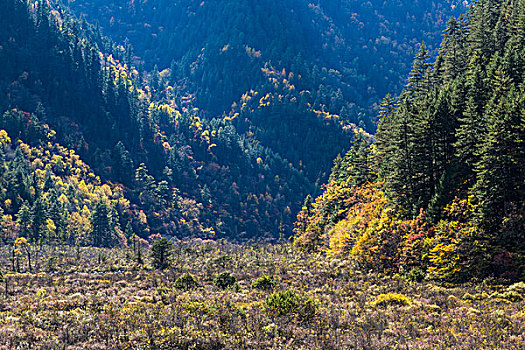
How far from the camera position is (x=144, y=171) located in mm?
174000

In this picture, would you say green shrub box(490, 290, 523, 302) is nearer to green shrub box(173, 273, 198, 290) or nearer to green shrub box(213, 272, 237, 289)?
green shrub box(213, 272, 237, 289)

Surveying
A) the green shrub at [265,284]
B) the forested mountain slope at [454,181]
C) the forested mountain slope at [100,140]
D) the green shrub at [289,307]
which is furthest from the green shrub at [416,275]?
the forested mountain slope at [100,140]

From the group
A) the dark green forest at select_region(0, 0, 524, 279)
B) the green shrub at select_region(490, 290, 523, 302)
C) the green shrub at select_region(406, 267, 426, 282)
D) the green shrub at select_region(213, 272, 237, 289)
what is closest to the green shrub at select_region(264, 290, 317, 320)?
the green shrub at select_region(213, 272, 237, 289)

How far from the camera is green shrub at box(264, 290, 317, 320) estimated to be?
2179 centimetres

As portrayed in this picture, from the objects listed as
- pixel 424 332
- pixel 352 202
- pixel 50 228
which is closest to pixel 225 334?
pixel 424 332

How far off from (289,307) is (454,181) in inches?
913

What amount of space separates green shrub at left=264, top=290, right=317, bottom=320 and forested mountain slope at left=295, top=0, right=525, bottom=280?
48.6ft

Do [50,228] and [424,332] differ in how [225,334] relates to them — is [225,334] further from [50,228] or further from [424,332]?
[50,228]

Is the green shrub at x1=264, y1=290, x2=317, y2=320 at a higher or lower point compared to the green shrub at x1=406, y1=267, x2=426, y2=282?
lower

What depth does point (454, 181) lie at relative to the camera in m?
38.2

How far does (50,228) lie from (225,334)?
4108 inches

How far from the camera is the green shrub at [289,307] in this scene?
71.5 ft

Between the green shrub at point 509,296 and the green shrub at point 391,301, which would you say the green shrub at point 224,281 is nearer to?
the green shrub at point 391,301

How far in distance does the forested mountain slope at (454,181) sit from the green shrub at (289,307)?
1480 centimetres
